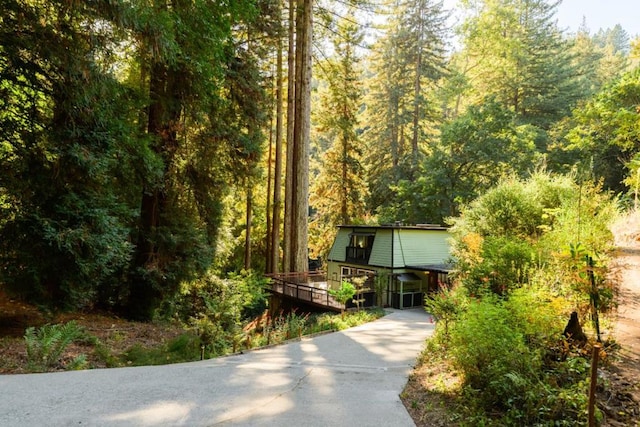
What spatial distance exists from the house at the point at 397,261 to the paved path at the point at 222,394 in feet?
29.9

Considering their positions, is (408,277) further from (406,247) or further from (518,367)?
(518,367)

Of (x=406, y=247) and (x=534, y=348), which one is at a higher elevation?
(x=406, y=247)

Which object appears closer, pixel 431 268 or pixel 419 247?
pixel 431 268

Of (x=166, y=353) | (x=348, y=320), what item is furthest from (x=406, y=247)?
(x=166, y=353)

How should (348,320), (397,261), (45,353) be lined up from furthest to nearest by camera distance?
(397,261), (348,320), (45,353)

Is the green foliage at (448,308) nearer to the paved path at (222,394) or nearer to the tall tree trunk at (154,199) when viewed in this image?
the paved path at (222,394)

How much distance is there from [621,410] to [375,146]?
2810 cm

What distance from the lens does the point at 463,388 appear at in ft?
14.0

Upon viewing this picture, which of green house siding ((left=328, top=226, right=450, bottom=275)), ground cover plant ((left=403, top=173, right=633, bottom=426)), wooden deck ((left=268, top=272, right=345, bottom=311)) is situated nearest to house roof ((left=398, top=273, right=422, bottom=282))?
green house siding ((left=328, top=226, right=450, bottom=275))

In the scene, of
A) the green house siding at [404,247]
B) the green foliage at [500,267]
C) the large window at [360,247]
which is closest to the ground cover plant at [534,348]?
the green foliage at [500,267]

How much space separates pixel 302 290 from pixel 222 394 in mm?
11458

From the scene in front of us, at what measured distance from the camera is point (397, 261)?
16156 mm

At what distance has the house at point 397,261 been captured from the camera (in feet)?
51.6

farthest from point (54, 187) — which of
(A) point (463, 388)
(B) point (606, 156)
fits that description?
(B) point (606, 156)
